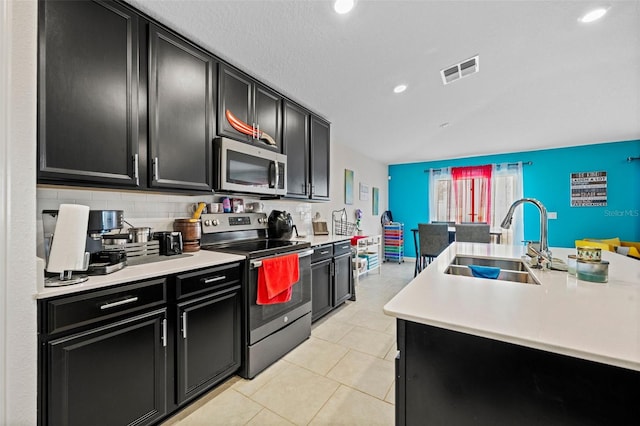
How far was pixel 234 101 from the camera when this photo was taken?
208 cm

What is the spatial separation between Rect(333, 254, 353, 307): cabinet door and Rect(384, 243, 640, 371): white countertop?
1790 mm

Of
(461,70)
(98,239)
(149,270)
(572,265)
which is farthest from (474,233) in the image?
(98,239)

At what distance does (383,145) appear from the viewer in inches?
185

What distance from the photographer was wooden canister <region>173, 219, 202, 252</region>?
1.88 m

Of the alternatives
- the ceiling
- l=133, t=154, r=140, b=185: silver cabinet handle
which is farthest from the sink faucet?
l=133, t=154, r=140, b=185: silver cabinet handle

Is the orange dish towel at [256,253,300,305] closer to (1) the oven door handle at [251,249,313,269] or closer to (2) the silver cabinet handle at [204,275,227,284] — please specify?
(1) the oven door handle at [251,249,313,269]

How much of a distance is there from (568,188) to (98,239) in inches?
263

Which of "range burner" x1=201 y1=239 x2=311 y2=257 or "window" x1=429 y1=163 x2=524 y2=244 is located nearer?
"range burner" x1=201 y1=239 x2=311 y2=257

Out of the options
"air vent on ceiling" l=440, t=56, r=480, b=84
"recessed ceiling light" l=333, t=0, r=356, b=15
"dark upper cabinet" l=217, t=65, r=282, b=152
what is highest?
"air vent on ceiling" l=440, t=56, r=480, b=84

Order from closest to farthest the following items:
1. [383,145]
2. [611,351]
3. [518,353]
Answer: [611,351], [518,353], [383,145]

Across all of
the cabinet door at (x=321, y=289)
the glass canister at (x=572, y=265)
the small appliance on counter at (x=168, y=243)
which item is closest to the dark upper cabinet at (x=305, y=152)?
the cabinet door at (x=321, y=289)

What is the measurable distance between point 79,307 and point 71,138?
814mm

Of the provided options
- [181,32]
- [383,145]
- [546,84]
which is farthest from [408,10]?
[383,145]

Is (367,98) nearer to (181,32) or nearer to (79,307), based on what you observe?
(181,32)
